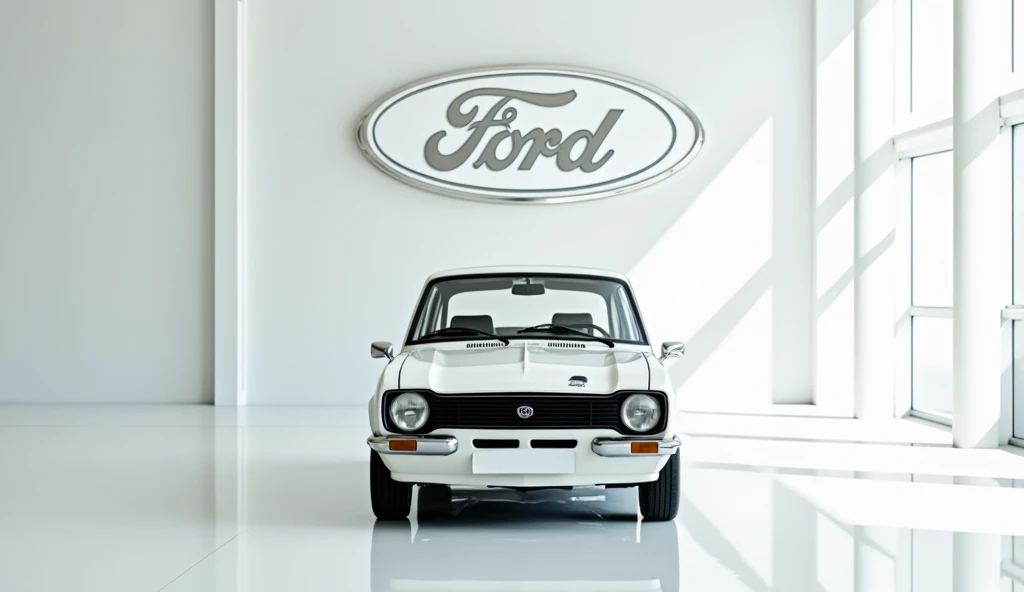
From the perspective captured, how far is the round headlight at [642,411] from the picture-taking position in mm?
4375

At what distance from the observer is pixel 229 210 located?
10.3 m

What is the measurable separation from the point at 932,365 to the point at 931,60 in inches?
111

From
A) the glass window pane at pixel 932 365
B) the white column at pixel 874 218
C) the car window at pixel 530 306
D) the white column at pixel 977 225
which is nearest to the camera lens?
the white column at pixel 977 225

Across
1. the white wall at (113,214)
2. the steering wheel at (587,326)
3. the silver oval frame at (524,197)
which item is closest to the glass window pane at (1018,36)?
the silver oval frame at (524,197)

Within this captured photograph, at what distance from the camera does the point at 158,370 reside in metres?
10.5

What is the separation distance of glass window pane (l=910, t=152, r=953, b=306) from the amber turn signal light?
639 centimetres

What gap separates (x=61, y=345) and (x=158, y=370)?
1046 millimetres

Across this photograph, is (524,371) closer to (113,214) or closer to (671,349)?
(671,349)

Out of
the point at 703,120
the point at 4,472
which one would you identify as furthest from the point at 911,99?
the point at 4,472

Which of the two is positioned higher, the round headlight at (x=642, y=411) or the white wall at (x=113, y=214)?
the white wall at (x=113, y=214)

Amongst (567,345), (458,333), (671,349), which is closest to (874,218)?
(671,349)

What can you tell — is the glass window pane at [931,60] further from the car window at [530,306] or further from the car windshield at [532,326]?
the car windshield at [532,326]

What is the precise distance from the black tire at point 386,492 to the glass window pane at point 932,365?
19.7 ft

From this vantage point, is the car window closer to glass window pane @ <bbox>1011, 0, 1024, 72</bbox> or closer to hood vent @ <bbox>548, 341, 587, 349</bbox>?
glass window pane @ <bbox>1011, 0, 1024, 72</bbox>
